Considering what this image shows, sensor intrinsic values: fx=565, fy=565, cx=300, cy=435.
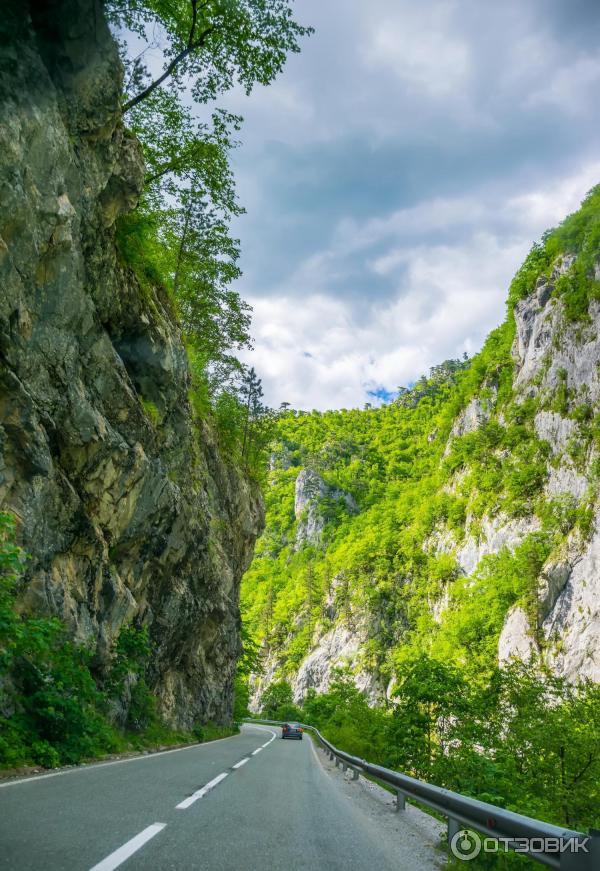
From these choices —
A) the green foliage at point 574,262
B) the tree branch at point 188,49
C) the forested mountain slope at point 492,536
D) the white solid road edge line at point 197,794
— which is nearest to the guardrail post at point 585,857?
the white solid road edge line at point 197,794

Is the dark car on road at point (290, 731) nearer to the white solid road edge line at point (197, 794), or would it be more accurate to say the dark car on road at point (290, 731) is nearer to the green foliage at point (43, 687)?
the green foliage at point (43, 687)

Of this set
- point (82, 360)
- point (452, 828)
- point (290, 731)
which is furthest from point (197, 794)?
point (290, 731)

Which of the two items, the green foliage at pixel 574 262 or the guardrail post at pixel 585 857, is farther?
the green foliage at pixel 574 262

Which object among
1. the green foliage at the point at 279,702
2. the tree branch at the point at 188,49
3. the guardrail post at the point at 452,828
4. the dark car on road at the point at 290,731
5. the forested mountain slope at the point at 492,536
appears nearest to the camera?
the guardrail post at the point at 452,828

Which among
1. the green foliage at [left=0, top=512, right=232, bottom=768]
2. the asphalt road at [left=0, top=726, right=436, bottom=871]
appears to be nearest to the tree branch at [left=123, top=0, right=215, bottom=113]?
the green foliage at [left=0, top=512, right=232, bottom=768]

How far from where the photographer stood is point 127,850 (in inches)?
181

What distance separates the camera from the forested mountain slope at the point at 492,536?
46.7m

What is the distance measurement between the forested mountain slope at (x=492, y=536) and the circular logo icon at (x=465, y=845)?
1116cm

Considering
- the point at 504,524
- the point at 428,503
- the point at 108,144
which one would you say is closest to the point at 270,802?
the point at 108,144

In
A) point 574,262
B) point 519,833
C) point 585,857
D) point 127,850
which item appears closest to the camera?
point 585,857

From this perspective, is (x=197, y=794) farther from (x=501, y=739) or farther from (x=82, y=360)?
(x=82, y=360)

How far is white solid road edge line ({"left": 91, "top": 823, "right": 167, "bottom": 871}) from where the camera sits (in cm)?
413

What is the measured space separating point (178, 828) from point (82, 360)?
38.7 feet

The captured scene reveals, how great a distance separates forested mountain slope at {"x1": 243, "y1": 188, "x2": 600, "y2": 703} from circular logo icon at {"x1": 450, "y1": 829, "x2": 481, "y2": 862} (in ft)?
36.6
